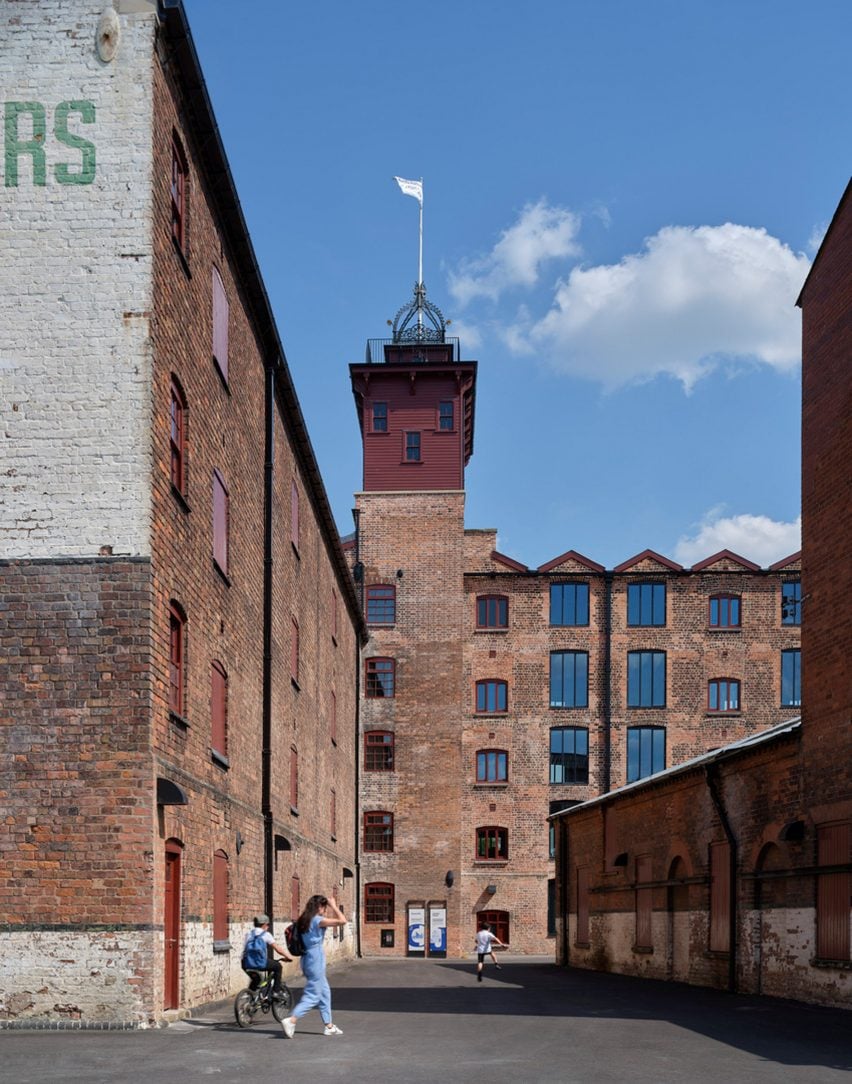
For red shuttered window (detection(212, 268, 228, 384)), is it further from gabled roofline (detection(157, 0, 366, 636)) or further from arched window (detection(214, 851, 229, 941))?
arched window (detection(214, 851, 229, 941))

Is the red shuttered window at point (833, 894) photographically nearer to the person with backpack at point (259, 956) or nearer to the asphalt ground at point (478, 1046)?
the asphalt ground at point (478, 1046)

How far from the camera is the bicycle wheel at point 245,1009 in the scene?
619 inches

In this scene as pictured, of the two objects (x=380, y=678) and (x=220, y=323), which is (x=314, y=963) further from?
(x=380, y=678)

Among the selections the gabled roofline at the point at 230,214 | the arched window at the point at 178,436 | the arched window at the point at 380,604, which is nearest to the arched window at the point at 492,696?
the arched window at the point at 380,604

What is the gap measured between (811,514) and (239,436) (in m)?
9.21

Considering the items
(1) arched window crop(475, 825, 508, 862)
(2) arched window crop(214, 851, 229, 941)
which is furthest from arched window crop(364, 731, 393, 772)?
(2) arched window crop(214, 851, 229, 941)

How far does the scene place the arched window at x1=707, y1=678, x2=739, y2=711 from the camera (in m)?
51.3

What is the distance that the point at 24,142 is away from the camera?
16.2 metres

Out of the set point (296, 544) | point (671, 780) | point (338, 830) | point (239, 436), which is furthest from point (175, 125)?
point (338, 830)

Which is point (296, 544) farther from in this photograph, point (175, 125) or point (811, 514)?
point (175, 125)

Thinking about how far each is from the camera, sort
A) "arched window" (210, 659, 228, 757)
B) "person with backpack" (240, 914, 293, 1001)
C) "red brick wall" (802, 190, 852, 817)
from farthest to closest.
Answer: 1. "red brick wall" (802, 190, 852, 817)
2. "arched window" (210, 659, 228, 757)
3. "person with backpack" (240, 914, 293, 1001)

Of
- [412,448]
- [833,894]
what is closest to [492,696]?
[412,448]

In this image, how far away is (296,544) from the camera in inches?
1177

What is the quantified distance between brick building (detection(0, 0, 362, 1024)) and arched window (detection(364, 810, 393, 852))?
29872 millimetres
